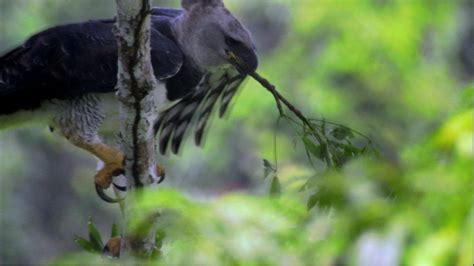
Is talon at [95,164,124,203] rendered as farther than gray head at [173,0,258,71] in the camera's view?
No

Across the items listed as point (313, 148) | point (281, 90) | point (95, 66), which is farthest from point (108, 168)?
point (281, 90)

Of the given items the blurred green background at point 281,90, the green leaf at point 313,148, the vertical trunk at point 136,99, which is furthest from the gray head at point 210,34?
the blurred green background at point 281,90

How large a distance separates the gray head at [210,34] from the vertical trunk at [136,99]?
954mm

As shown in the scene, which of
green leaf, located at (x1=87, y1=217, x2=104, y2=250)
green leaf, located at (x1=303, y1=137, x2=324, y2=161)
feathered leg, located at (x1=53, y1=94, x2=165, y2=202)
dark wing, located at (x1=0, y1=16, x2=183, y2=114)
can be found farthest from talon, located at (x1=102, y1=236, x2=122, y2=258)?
green leaf, located at (x1=303, y1=137, x2=324, y2=161)

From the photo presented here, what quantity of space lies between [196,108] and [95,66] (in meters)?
0.64

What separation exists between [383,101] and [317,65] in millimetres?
928

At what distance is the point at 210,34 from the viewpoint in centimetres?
387

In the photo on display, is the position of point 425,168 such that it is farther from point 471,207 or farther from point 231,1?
point 231,1

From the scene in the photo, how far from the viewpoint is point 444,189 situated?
1.28m

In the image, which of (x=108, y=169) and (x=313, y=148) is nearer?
(x=313, y=148)

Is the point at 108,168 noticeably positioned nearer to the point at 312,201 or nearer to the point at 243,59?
the point at 243,59

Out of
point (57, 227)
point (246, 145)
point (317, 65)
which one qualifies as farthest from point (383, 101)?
point (57, 227)

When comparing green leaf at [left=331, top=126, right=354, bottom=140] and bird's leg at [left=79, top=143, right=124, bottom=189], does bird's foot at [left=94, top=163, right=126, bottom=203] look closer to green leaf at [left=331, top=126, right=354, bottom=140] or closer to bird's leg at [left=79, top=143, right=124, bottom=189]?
bird's leg at [left=79, top=143, right=124, bottom=189]

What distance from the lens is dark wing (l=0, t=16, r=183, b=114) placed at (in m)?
3.67
